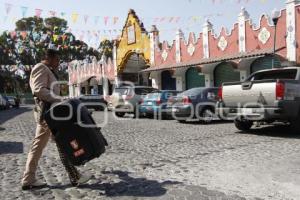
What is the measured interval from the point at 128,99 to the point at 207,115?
241 inches

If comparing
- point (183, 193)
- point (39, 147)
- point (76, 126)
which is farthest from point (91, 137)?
point (183, 193)

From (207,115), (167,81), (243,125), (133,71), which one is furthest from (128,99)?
(133,71)

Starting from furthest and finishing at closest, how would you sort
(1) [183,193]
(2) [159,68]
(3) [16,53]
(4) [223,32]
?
(3) [16,53]
(2) [159,68]
(4) [223,32]
(1) [183,193]

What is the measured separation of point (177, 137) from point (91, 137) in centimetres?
578

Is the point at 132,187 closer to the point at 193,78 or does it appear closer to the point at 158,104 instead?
the point at 158,104

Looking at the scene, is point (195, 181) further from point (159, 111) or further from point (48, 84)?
point (159, 111)

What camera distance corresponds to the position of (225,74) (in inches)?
988

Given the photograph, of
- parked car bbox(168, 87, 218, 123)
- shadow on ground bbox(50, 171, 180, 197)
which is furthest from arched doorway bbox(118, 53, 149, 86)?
shadow on ground bbox(50, 171, 180, 197)

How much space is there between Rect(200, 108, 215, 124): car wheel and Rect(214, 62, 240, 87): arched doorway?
915cm

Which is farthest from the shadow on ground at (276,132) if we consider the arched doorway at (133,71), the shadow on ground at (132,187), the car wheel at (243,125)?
the arched doorway at (133,71)

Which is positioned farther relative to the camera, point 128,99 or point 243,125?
A: point 128,99

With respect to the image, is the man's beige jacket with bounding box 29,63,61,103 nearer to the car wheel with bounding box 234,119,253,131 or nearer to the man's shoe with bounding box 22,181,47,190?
the man's shoe with bounding box 22,181,47,190

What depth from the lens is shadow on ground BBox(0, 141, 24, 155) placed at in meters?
9.01

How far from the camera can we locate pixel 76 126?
5.25 m
